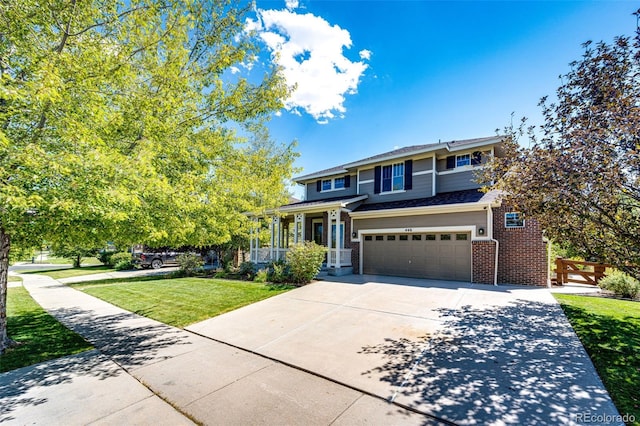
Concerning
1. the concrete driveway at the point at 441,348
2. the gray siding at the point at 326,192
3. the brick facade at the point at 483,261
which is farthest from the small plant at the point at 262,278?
the brick facade at the point at 483,261

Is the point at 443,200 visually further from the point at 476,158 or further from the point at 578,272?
the point at 578,272

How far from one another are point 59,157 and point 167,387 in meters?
3.23

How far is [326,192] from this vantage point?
18.1m

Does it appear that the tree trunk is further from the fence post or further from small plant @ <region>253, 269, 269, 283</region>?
the fence post

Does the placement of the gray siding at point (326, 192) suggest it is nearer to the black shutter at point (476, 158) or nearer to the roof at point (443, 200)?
the roof at point (443, 200)

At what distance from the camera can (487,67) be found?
30.6 ft

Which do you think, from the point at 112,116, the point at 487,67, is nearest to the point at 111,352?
the point at 112,116

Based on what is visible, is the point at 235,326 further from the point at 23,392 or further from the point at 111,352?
the point at 23,392

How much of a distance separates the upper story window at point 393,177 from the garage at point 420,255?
9.19 feet

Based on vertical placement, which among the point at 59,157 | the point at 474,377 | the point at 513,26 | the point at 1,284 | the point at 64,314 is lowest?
the point at 64,314

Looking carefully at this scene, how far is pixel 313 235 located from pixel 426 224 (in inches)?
270

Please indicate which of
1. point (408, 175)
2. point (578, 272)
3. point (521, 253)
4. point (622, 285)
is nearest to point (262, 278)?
point (408, 175)

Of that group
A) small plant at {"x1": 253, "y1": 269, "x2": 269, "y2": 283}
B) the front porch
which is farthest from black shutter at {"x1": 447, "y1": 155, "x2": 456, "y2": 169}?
small plant at {"x1": 253, "y1": 269, "x2": 269, "y2": 283}

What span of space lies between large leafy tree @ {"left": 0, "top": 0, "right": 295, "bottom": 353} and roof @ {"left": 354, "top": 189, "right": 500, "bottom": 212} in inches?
322
